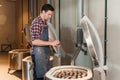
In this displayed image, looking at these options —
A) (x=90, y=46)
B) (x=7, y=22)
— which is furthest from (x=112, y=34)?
(x=7, y=22)

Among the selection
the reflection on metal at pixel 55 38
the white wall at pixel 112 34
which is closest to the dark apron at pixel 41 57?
the reflection on metal at pixel 55 38

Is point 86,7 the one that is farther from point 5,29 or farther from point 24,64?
point 5,29

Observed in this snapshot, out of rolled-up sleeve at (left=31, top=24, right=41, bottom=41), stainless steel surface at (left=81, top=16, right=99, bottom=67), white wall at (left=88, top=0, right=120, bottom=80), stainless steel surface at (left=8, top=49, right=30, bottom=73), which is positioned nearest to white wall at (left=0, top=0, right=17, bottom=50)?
stainless steel surface at (left=8, top=49, right=30, bottom=73)

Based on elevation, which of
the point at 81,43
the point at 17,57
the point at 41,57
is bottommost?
the point at 17,57

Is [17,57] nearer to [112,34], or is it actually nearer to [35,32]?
[35,32]

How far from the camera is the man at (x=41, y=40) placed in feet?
8.46

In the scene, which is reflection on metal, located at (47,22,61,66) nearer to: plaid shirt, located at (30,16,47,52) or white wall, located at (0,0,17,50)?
plaid shirt, located at (30,16,47,52)

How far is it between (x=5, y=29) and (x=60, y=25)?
20.2ft

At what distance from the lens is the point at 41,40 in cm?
258

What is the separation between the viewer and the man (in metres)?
2.58

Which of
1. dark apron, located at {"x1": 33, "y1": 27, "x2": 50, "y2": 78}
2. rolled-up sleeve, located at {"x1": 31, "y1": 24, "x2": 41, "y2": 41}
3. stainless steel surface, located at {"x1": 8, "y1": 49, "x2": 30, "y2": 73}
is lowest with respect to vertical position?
stainless steel surface, located at {"x1": 8, "y1": 49, "x2": 30, "y2": 73}

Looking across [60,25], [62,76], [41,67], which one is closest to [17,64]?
[60,25]

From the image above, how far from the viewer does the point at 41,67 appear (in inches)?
106

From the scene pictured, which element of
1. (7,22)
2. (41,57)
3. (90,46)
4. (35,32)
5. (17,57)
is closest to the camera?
(90,46)
